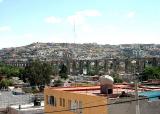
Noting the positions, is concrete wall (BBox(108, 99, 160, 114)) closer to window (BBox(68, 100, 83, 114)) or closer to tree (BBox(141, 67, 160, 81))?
window (BBox(68, 100, 83, 114))

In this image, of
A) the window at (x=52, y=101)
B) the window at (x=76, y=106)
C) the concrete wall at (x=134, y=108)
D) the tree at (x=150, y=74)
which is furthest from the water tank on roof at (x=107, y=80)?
the tree at (x=150, y=74)

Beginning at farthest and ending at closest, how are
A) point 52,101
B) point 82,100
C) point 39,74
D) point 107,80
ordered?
point 39,74, point 52,101, point 82,100, point 107,80

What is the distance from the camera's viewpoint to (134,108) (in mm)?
24375

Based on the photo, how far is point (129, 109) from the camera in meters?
24.3

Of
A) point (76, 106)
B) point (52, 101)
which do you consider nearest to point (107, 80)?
point (76, 106)

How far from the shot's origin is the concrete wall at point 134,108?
933 inches

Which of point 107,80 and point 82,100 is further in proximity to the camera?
point 82,100

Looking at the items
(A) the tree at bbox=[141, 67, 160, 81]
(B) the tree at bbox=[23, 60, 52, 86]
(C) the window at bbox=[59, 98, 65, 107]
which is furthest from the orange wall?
(A) the tree at bbox=[141, 67, 160, 81]

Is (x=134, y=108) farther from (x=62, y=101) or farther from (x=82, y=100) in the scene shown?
(x=62, y=101)

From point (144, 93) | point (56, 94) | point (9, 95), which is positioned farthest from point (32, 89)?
point (144, 93)

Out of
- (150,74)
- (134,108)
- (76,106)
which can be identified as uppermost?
(134,108)

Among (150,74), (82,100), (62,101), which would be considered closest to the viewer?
(82,100)

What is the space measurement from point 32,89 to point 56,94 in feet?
189

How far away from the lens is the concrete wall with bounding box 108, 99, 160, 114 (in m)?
23.7
